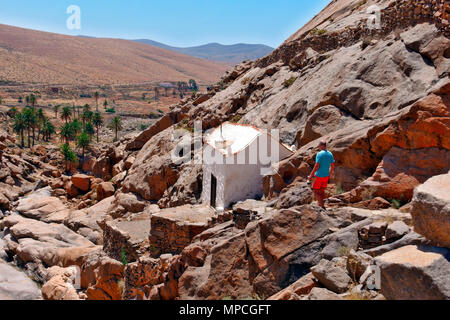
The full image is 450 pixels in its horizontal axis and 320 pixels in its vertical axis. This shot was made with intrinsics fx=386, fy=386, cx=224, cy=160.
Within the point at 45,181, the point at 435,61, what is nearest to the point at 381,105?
the point at 435,61

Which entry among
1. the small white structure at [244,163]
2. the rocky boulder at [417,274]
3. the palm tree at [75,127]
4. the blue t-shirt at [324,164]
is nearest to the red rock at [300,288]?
the rocky boulder at [417,274]

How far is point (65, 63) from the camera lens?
484 feet

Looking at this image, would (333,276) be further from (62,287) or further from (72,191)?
(72,191)

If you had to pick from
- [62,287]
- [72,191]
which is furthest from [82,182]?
[62,287]

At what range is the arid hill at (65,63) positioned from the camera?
12456 centimetres

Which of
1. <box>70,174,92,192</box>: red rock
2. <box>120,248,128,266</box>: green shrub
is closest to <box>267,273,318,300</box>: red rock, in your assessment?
<box>120,248,128,266</box>: green shrub

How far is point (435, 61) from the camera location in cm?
1206

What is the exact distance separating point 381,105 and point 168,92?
414 ft

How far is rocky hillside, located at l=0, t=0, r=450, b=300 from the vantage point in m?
5.77

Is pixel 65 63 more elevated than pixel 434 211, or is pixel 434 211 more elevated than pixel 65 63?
pixel 65 63

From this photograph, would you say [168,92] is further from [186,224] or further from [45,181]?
[186,224]

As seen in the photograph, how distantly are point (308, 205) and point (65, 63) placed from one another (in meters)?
158

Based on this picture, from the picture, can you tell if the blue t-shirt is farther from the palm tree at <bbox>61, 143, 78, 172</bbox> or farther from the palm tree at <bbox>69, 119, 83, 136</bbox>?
the palm tree at <bbox>69, 119, 83, 136</bbox>

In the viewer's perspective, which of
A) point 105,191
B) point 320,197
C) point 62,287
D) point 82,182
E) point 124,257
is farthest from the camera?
point 82,182
